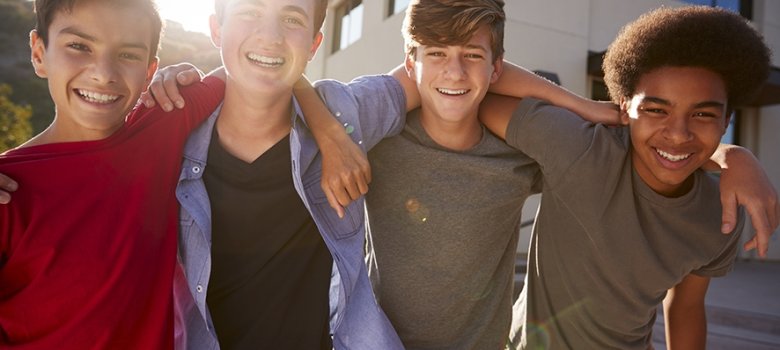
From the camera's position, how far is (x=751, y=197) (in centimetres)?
180

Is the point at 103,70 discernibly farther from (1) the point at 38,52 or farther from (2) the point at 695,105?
(2) the point at 695,105

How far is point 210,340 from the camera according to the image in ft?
5.92

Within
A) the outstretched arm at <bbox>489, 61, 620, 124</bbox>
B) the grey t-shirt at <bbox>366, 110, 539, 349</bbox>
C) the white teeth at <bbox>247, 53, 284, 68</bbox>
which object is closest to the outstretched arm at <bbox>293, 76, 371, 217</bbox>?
the white teeth at <bbox>247, 53, 284, 68</bbox>

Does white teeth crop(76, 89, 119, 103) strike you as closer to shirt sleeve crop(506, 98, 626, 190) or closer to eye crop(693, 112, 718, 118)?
shirt sleeve crop(506, 98, 626, 190)

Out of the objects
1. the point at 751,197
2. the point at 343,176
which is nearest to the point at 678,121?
the point at 751,197

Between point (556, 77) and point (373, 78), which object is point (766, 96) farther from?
point (373, 78)

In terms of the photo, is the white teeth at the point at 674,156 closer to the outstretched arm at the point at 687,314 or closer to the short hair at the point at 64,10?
the outstretched arm at the point at 687,314

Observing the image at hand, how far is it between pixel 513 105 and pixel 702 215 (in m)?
0.81

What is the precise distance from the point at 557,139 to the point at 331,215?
0.89 m

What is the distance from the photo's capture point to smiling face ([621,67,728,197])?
6.37ft

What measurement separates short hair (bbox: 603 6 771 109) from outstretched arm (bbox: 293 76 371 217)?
112 centimetres

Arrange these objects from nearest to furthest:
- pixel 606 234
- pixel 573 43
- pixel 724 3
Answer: pixel 606 234
pixel 573 43
pixel 724 3

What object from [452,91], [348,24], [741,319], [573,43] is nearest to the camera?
[452,91]

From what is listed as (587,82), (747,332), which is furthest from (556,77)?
(747,332)
